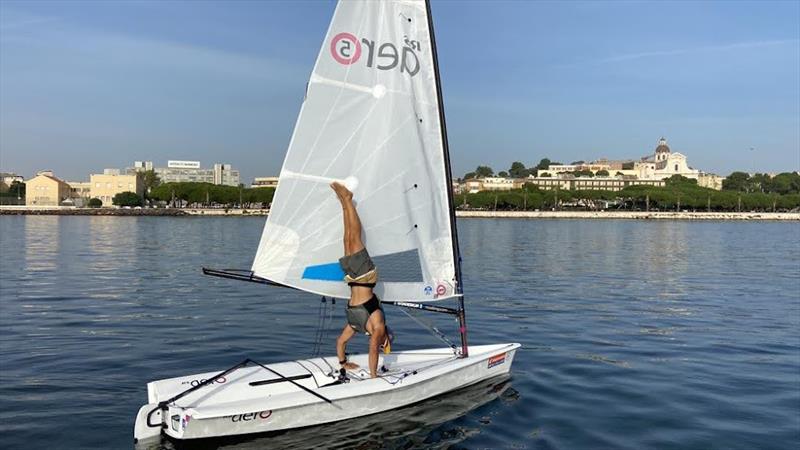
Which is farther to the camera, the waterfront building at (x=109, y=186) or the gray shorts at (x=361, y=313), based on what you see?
the waterfront building at (x=109, y=186)

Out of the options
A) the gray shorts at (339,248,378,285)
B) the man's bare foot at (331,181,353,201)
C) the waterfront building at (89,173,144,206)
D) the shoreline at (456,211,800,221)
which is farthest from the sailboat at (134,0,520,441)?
the waterfront building at (89,173,144,206)

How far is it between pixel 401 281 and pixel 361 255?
1224 millimetres

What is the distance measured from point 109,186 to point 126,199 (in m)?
12.3

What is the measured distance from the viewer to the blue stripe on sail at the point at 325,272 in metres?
11.2

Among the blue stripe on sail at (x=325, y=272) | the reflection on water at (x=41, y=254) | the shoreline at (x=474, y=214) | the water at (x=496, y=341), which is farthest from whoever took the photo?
the shoreline at (x=474, y=214)

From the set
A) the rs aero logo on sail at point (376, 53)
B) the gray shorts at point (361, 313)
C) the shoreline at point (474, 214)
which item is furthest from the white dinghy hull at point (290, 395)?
the shoreline at point (474, 214)

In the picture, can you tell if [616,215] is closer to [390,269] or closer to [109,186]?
[109,186]

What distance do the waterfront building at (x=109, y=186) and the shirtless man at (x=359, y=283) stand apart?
19074cm

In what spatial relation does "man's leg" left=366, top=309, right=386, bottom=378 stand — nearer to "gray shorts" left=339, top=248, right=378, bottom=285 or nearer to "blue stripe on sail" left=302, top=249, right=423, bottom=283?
"gray shorts" left=339, top=248, right=378, bottom=285

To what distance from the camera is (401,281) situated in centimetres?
1186

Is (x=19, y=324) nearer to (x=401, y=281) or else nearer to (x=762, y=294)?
(x=401, y=281)

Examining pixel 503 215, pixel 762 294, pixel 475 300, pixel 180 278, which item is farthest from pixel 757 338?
pixel 503 215

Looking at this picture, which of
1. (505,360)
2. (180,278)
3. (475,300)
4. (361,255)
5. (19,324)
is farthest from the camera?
(180,278)

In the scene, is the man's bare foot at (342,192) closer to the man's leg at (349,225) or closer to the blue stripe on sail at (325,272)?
the man's leg at (349,225)
